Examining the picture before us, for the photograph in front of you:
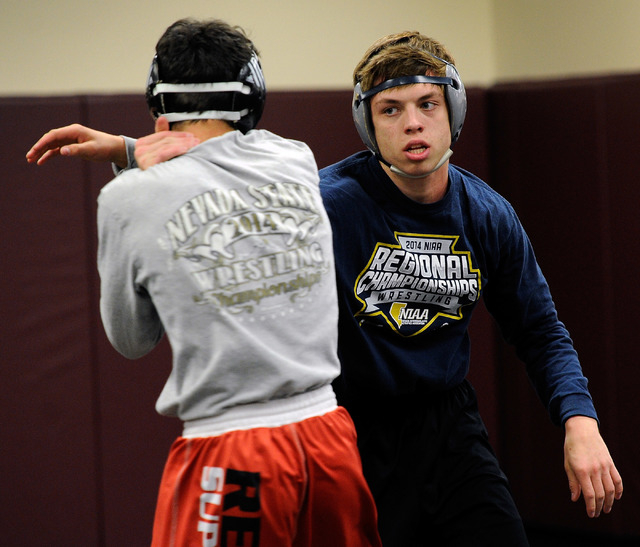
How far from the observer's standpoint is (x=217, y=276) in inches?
71.2

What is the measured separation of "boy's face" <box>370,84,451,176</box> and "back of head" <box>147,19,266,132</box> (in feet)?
2.27

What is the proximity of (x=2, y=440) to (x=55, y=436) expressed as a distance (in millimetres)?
234

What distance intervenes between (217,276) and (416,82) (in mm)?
1078

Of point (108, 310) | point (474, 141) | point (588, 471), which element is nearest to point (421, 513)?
point (588, 471)

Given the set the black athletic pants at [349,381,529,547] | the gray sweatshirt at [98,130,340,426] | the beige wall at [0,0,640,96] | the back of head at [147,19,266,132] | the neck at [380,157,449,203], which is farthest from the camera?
the beige wall at [0,0,640,96]

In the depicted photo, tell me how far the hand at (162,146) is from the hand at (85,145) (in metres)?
0.12

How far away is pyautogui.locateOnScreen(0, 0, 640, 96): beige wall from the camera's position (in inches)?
171

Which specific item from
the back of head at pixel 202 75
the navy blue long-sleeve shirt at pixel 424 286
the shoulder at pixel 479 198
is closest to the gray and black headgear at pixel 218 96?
the back of head at pixel 202 75

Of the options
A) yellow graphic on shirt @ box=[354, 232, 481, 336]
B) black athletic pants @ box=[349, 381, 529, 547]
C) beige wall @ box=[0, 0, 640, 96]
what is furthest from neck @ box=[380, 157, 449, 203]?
beige wall @ box=[0, 0, 640, 96]

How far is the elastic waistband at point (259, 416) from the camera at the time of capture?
5.99ft

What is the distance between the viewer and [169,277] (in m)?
1.79

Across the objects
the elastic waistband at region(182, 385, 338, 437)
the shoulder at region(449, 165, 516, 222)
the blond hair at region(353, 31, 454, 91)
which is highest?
the blond hair at region(353, 31, 454, 91)

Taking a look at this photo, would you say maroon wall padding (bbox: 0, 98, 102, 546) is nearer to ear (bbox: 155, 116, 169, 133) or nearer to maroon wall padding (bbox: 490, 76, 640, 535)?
maroon wall padding (bbox: 490, 76, 640, 535)

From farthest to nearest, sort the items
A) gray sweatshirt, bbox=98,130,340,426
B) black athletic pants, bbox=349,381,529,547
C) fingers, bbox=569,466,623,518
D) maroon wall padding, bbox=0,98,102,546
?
maroon wall padding, bbox=0,98,102,546, black athletic pants, bbox=349,381,529,547, fingers, bbox=569,466,623,518, gray sweatshirt, bbox=98,130,340,426
